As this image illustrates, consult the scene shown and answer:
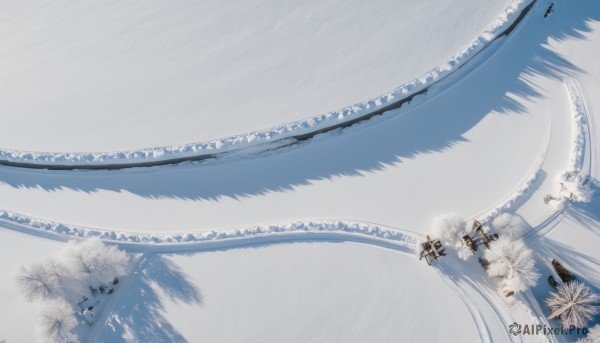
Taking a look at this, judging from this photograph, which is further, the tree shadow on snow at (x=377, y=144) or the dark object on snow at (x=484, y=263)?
the tree shadow on snow at (x=377, y=144)

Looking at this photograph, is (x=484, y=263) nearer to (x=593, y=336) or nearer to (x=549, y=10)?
(x=593, y=336)

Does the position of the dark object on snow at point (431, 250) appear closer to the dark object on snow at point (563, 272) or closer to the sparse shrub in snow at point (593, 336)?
the dark object on snow at point (563, 272)

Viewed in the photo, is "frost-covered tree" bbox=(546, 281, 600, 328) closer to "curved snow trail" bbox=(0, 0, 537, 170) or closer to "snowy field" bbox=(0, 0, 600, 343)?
"snowy field" bbox=(0, 0, 600, 343)

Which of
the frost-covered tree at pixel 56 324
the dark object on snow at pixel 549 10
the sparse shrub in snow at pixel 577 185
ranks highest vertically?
the dark object on snow at pixel 549 10

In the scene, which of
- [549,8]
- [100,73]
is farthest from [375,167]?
[100,73]

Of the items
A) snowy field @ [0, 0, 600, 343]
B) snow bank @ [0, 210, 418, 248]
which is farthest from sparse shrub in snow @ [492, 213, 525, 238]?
snow bank @ [0, 210, 418, 248]

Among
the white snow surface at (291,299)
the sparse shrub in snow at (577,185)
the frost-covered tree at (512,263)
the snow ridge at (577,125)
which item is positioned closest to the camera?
the frost-covered tree at (512,263)

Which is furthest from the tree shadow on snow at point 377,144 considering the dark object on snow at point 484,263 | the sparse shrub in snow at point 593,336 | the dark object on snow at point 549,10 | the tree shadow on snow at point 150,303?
the sparse shrub in snow at point 593,336

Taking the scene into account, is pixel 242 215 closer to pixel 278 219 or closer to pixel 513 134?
pixel 278 219

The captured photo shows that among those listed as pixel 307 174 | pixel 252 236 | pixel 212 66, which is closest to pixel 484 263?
pixel 307 174
